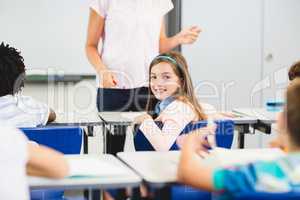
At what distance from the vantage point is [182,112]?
9.29 feet

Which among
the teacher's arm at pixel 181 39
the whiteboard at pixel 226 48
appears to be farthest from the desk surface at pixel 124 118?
the whiteboard at pixel 226 48

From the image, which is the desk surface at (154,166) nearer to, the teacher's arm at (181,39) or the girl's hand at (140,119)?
the girl's hand at (140,119)

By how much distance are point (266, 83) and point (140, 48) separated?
2642 millimetres

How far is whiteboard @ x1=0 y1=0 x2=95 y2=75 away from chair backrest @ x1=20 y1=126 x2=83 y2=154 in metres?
Result: 2.49

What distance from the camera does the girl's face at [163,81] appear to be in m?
3.12

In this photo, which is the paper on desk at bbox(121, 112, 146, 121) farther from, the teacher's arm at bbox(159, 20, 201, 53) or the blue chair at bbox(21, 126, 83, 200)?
the blue chair at bbox(21, 126, 83, 200)

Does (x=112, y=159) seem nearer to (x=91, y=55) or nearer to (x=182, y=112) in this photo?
(x=182, y=112)


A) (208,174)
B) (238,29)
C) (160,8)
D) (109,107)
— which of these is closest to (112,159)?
(208,174)

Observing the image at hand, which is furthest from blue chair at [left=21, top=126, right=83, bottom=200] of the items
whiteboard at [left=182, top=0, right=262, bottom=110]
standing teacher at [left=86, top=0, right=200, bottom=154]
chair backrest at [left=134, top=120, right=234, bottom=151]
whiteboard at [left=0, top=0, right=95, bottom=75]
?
whiteboard at [left=182, top=0, right=262, bottom=110]

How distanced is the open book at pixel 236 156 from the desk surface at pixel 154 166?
5.3 inches

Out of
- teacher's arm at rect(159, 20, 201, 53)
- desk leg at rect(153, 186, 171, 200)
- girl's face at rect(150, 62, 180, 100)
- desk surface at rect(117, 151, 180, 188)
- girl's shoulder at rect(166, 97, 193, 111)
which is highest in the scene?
teacher's arm at rect(159, 20, 201, 53)

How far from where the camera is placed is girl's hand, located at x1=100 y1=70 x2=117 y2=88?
10.5 ft

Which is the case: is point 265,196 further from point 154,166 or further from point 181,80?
point 181,80

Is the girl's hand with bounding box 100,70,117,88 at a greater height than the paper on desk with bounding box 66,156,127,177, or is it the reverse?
the girl's hand with bounding box 100,70,117,88
